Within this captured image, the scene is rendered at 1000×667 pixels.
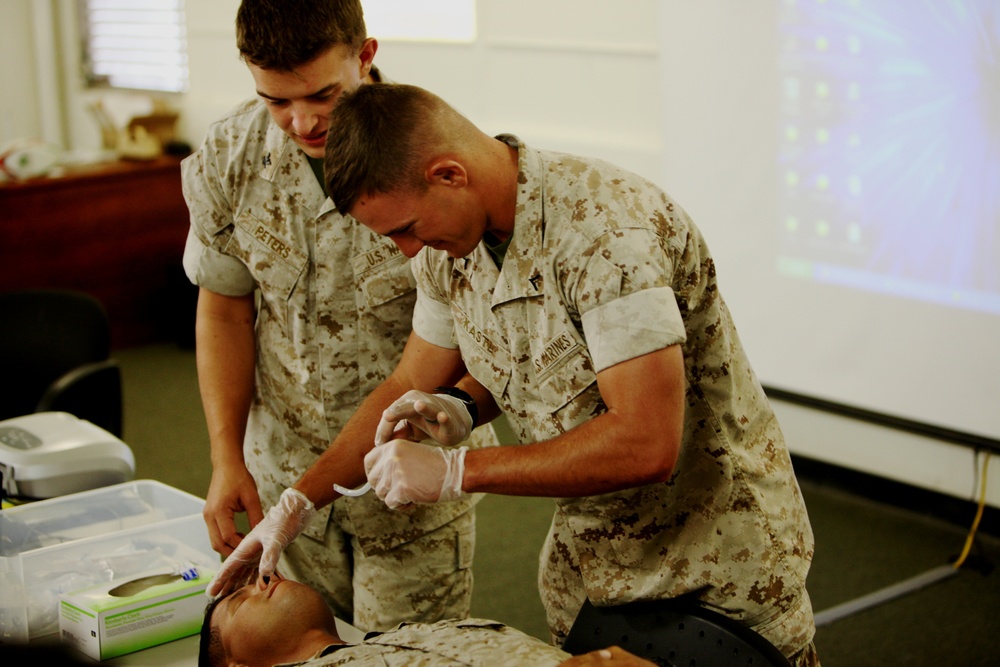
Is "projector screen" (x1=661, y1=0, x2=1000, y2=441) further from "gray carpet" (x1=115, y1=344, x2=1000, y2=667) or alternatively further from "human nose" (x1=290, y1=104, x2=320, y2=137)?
"human nose" (x1=290, y1=104, x2=320, y2=137)

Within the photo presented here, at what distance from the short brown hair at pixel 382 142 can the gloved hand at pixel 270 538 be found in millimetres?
576

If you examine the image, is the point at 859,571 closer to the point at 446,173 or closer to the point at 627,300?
the point at 627,300

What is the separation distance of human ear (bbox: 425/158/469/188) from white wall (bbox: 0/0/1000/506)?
263cm

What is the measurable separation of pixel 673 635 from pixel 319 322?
832 millimetres

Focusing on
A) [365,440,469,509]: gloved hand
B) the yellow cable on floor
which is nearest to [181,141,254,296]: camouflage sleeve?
[365,440,469,509]: gloved hand

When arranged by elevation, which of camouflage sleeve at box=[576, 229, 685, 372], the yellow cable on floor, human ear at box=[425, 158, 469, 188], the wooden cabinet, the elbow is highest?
human ear at box=[425, 158, 469, 188]

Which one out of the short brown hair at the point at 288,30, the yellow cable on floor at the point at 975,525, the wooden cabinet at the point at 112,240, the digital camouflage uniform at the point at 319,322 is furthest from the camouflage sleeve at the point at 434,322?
the wooden cabinet at the point at 112,240

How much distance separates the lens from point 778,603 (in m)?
1.56

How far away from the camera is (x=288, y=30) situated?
5.24ft

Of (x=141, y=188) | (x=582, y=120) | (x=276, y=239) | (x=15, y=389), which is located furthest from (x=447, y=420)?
(x=141, y=188)

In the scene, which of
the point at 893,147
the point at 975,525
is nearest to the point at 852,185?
the point at 893,147

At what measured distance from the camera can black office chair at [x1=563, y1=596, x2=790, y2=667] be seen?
1.44 m

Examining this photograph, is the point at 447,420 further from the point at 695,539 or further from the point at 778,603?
the point at 778,603

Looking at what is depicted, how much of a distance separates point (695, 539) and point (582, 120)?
3.19 m
